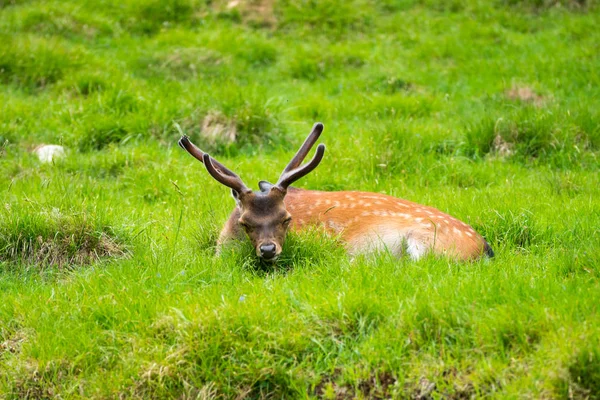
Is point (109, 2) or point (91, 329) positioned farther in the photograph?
point (109, 2)

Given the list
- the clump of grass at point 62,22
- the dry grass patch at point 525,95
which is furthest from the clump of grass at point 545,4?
the clump of grass at point 62,22

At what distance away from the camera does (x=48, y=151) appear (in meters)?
9.29

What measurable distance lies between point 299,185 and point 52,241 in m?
2.95

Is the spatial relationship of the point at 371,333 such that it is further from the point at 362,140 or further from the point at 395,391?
the point at 362,140

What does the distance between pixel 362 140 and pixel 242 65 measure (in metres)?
3.90

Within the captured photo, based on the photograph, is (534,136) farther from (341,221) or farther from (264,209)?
(264,209)

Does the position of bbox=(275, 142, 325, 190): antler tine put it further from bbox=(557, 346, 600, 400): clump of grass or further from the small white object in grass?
the small white object in grass

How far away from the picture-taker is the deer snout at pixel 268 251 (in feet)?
19.9

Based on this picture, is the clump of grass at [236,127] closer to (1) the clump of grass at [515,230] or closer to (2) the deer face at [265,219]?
(2) the deer face at [265,219]

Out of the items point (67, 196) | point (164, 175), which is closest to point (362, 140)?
point (164, 175)

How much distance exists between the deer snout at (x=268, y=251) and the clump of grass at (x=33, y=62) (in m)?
6.33

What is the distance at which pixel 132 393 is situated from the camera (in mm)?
4820

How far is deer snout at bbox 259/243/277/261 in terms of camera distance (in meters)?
6.07

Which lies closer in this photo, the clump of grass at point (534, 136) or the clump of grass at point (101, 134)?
the clump of grass at point (534, 136)
